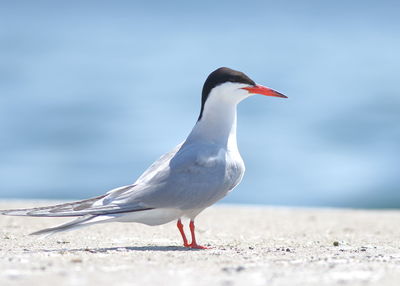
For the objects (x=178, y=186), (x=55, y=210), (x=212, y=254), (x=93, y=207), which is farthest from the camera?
(x=178, y=186)

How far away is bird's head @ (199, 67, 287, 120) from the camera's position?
215 inches

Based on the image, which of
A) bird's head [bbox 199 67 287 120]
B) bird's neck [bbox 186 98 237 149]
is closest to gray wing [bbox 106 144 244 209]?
bird's neck [bbox 186 98 237 149]

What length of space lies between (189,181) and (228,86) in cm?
96

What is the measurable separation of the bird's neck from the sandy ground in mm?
804

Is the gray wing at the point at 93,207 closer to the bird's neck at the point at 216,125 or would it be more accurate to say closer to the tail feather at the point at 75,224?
the tail feather at the point at 75,224

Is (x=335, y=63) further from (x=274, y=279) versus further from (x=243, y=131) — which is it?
(x=274, y=279)

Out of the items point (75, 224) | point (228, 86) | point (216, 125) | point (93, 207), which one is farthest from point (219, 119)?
point (75, 224)

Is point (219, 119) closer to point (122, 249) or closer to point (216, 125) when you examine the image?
point (216, 125)

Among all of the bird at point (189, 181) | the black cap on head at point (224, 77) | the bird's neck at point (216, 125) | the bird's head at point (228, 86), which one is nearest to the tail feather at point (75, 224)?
the bird at point (189, 181)

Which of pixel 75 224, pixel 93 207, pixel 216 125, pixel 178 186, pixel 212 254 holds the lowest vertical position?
pixel 212 254

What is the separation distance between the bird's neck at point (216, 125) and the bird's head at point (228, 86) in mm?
42

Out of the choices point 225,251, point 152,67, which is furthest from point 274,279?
point 152,67

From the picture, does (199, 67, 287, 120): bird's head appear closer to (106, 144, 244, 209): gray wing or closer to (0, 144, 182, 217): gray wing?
(106, 144, 244, 209): gray wing

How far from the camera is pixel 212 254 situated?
4387mm
